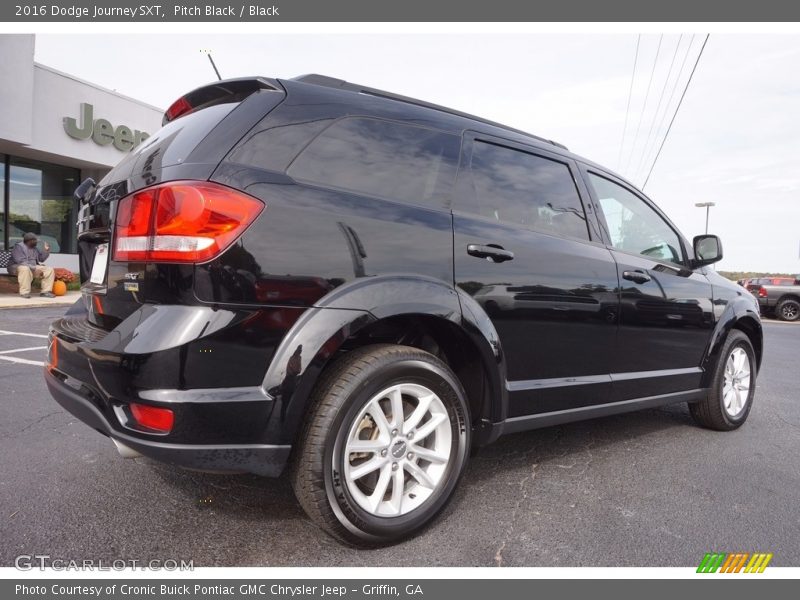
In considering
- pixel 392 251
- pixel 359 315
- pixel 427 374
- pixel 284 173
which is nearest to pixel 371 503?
pixel 427 374

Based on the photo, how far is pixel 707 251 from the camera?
153 inches

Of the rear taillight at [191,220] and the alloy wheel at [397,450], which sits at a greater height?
the rear taillight at [191,220]

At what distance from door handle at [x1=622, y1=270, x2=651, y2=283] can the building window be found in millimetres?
16848

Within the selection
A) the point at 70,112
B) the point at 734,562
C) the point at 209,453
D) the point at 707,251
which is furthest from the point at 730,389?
the point at 70,112

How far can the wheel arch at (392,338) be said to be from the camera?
1927mm

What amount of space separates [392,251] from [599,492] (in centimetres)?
162

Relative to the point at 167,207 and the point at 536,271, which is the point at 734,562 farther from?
the point at 167,207

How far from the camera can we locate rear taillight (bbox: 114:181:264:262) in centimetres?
187

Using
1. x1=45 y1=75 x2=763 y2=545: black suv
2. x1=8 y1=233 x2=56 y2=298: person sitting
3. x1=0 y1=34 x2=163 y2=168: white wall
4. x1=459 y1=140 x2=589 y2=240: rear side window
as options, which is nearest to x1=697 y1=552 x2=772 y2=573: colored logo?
x1=45 y1=75 x2=763 y2=545: black suv

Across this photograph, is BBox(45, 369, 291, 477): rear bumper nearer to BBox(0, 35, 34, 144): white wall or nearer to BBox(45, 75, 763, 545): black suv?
BBox(45, 75, 763, 545): black suv

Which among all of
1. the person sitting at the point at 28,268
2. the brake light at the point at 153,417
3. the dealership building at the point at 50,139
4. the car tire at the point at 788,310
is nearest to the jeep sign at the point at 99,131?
the dealership building at the point at 50,139

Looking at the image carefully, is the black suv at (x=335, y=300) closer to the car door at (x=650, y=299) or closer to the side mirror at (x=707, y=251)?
the car door at (x=650, y=299)

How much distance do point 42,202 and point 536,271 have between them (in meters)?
17.4

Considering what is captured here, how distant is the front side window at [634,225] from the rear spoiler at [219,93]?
2039mm
